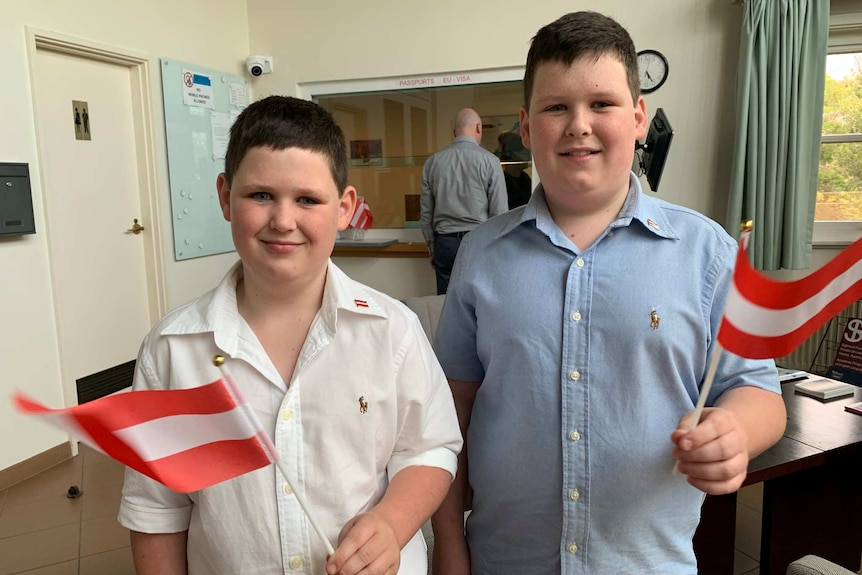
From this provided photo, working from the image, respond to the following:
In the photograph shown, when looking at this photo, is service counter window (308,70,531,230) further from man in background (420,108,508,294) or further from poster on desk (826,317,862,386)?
poster on desk (826,317,862,386)

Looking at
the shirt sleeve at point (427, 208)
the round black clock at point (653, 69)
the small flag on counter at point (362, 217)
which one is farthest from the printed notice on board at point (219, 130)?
the round black clock at point (653, 69)

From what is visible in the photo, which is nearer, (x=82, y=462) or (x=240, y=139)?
(x=240, y=139)

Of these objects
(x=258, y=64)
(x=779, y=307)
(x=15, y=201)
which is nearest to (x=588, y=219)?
(x=779, y=307)

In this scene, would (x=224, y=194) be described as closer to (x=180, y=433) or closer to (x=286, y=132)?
(x=286, y=132)

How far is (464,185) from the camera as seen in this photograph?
173 inches

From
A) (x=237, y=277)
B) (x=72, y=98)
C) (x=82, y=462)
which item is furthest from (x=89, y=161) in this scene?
(x=237, y=277)

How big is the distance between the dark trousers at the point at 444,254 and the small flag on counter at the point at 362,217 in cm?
81

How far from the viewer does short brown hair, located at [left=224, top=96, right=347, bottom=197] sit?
910 millimetres

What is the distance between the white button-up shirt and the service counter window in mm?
3926

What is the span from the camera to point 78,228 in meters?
3.70

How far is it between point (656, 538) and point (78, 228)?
374 cm

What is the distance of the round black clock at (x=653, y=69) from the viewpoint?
4.27 meters

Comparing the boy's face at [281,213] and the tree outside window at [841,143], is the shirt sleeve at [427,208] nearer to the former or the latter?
the tree outside window at [841,143]

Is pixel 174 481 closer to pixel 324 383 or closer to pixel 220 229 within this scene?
pixel 324 383
